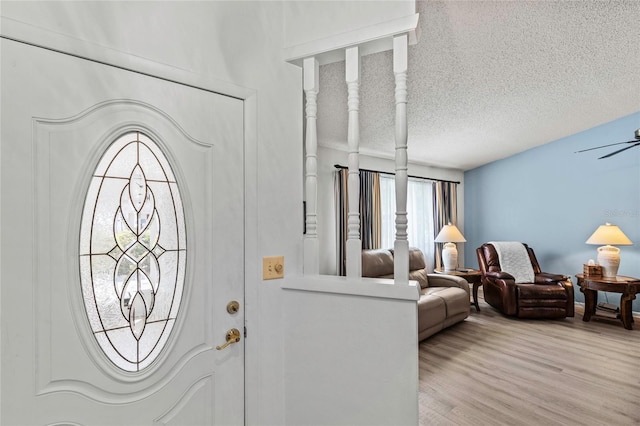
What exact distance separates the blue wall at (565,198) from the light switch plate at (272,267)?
5490mm

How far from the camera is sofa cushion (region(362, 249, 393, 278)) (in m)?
4.18

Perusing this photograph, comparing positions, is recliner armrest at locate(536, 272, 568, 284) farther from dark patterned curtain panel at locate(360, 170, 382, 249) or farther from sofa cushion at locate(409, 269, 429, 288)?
dark patterned curtain panel at locate(360, 170, 382, 249)

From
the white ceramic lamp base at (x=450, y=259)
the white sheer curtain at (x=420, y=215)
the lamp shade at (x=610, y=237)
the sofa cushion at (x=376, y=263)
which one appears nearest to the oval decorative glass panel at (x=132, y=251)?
the sofa cushion at (x=376, y=263)

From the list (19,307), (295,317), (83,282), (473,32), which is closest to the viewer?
(19,307)

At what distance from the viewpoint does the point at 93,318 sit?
1151 mm

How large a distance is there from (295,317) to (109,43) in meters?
1.33

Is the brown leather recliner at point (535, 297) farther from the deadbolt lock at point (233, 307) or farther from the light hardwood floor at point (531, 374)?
the deadbolt lock at point (233, 307)

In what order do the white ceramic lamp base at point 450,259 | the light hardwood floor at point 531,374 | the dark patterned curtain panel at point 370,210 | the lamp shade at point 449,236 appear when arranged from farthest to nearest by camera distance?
the lamp shade at point 449,236, the white ceramic lamp base at point 450,259, the dark patterned curtain panel at point 370,210, the light hardwood floor at point 531,374

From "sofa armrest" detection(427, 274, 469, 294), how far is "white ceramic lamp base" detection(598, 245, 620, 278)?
5.50 feet

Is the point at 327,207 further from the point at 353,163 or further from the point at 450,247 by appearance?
the point at 353,163

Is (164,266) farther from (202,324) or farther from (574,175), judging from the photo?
(574,175)

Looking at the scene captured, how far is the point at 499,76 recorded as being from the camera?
10.6ft

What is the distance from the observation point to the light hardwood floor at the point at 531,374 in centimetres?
229

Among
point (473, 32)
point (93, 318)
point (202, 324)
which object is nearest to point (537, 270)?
point (473, 32)
